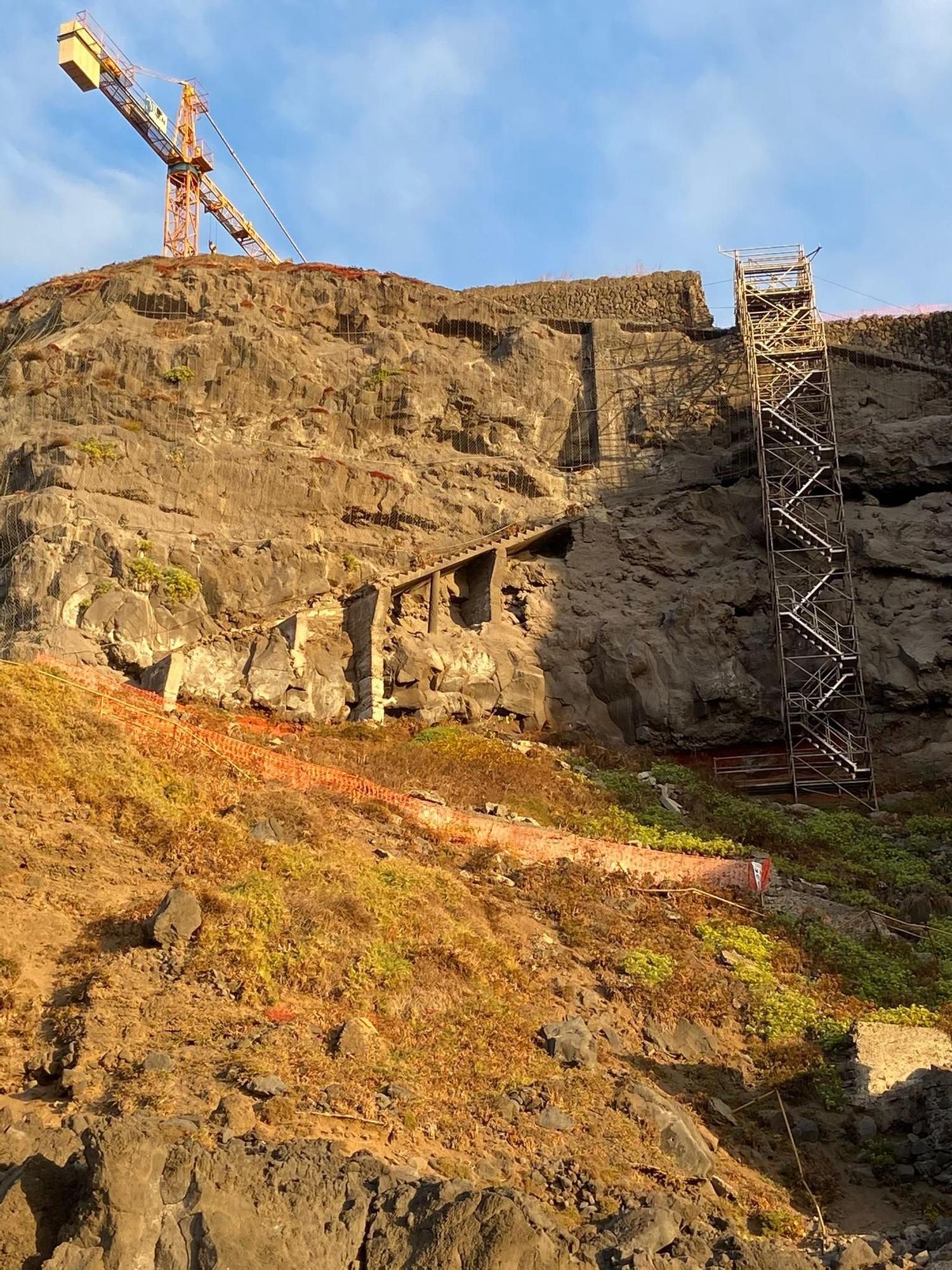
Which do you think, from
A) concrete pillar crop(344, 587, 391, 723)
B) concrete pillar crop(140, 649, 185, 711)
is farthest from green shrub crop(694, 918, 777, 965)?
concrete pillar crop(140, 649, 185, 711)

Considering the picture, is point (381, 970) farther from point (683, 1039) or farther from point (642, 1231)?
point (642, 1231)

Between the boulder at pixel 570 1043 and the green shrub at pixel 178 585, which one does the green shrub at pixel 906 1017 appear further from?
the green shrub at pixel 178 585

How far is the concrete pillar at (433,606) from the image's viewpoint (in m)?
28.7

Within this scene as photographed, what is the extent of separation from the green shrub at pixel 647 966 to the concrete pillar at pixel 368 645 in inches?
472

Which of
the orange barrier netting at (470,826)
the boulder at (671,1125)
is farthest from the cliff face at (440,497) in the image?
the boulder at (671,1125)

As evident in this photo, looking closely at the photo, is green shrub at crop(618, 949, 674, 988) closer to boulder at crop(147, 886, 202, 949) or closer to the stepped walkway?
boulder at crop(147, 886, 202, 949)

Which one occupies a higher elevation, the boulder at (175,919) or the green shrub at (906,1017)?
the boulder at (175,919)

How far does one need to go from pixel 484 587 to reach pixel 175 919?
19.1 m

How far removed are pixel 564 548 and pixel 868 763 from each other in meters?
10.1

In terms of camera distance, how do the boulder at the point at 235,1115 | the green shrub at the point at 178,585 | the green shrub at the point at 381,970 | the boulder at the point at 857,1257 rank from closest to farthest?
the boulder at the point at 857,1257, the boulder at the point at 235,1115, the green shrub at the point at 381,970, the green shrub at the point at 178,585

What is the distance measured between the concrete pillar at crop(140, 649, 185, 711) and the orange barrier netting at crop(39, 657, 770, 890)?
4380 millimetres

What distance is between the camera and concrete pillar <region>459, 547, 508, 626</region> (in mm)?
29531

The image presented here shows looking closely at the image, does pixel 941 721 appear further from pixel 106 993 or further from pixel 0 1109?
pixel 0 1109

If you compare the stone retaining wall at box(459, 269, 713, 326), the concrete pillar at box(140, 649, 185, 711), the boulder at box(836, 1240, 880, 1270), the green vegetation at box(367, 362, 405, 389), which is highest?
the stone retaining wall at box(459, 269, 713, 326)
